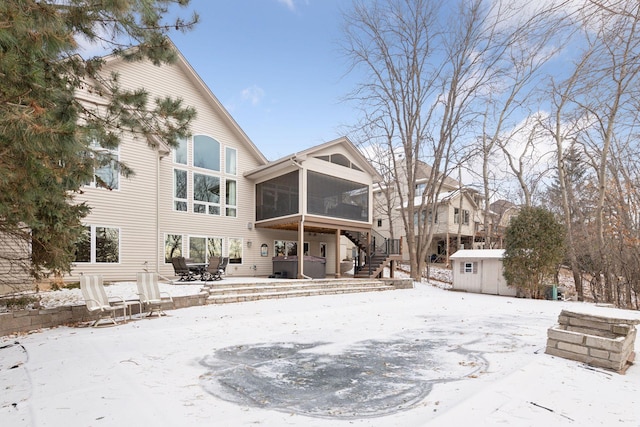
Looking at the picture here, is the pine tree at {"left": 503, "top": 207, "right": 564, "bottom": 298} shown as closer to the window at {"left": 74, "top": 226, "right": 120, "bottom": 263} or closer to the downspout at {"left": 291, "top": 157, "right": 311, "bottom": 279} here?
the downspout at {"left": 291, "top": 157, "right": 311, "bottom": 279}

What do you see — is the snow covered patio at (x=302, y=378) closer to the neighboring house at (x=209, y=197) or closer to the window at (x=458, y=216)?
the neighboring house at (x=209, y=197)

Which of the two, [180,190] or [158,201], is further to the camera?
[180,190]

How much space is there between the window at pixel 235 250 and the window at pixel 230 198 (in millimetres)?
1219

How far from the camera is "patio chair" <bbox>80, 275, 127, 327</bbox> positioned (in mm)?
7109

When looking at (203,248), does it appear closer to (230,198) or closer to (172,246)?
(172,246)

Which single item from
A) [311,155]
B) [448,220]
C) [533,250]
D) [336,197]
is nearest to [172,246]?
[311,155]

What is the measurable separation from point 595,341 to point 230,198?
14.5 metres

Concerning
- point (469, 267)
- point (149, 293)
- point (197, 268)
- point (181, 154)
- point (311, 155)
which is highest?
point (311, 155)

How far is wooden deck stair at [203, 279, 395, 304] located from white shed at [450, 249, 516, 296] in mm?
3130

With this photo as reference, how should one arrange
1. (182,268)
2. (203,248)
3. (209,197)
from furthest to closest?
(209,197) < (203,248) < (182,268)

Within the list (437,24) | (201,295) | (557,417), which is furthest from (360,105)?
(557,417)

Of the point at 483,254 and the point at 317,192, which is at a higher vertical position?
the point at 317,192

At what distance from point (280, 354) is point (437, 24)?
19201 mm

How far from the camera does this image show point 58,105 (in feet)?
13.8
